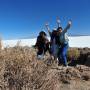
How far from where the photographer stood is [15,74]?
18.8 ft

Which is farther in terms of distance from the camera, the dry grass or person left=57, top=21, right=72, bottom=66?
person left=57, top=21, right=72, bottom=66

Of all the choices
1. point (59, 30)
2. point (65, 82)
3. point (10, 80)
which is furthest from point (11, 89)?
point (59, 30)

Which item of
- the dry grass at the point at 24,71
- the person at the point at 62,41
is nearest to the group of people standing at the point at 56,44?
the person at the point at 62,41

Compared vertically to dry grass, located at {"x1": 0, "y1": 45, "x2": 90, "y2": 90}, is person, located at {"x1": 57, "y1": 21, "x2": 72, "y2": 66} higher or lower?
higher

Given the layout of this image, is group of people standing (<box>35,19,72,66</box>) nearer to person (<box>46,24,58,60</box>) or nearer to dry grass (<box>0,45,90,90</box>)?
person (<box>46,24,58,60</box>)

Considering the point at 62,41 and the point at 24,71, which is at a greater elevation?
the point at 62,41

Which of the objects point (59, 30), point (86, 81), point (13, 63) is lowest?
point (86, 81)

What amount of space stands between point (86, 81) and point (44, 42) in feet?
8.23

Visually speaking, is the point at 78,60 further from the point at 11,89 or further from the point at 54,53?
the point at 11,89

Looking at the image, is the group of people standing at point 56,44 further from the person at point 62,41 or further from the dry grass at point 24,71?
the dry grass at point 24,71

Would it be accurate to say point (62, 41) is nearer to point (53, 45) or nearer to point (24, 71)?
point (53, 45)

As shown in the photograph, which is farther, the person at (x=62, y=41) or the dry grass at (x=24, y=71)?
the person at (x=62, y=41)

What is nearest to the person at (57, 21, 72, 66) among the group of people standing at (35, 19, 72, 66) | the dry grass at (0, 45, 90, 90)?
the group of people standing at (35, 19, 72, 66)

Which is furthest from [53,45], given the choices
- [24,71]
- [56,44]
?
[24,71]
